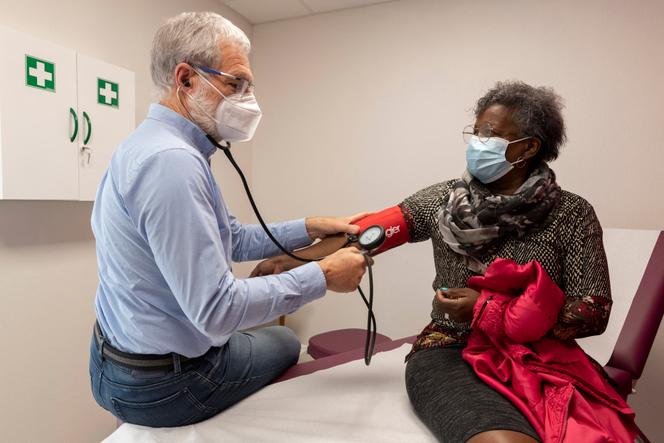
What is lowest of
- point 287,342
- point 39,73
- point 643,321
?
point 287,342

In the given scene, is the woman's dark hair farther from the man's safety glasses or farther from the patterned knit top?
the man's safety glasses

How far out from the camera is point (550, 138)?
1.20 metres

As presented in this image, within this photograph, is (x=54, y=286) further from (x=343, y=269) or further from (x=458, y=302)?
(x=458, y=302)

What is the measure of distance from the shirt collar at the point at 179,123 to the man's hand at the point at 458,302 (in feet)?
2.44

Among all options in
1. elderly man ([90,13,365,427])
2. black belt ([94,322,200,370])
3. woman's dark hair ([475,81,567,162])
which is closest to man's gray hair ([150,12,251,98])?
elderly man ([90,13,365,427])

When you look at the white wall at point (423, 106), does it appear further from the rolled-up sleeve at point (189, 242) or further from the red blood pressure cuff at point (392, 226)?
the rolled-up sleeve at point (189, 242)

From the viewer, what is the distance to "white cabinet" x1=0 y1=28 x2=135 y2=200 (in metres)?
1.41

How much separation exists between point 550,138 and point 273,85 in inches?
81.1

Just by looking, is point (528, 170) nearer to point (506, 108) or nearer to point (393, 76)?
point (506, 108)

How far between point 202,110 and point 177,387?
2.22 feet

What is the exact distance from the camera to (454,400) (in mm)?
971

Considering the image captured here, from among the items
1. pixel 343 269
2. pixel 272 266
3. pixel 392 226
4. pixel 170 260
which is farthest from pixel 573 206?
pixel 170 260

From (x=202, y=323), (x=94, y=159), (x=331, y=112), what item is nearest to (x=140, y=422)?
(x=202, y=323)

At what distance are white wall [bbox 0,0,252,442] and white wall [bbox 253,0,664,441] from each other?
102 centimetres
